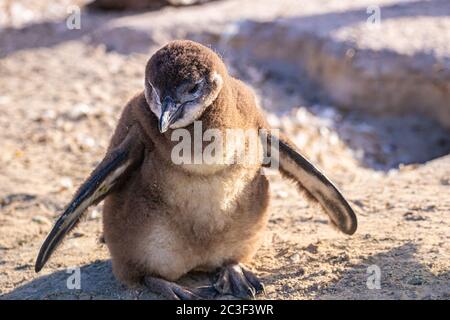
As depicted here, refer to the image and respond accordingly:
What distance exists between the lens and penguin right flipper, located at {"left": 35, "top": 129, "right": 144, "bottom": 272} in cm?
347

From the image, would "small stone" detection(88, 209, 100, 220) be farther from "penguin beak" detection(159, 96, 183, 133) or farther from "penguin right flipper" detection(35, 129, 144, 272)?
"penguin beak" detection(159, 96, 183, 133)

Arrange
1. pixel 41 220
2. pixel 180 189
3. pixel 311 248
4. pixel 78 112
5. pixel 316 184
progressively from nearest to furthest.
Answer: pixel 180 189
pixel 316 184
pixel 311 248
pixel 41 220
pixel 78 112

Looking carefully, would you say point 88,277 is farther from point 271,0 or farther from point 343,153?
point 271,0

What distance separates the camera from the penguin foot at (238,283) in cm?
349

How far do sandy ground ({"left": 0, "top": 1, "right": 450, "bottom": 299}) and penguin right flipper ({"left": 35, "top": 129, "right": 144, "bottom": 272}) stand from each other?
0.30 m

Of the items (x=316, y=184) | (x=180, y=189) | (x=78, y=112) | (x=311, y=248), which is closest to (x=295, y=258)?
(x=311, y=248)

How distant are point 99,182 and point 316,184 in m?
1.01

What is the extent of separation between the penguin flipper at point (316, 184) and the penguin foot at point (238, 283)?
518 mm

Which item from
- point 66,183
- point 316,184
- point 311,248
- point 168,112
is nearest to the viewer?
point 168,112

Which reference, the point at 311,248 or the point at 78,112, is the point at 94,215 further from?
the point at 78,112

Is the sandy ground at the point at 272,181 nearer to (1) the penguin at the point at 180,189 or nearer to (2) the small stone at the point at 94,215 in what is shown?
(2) the small stone at the point at 94,215

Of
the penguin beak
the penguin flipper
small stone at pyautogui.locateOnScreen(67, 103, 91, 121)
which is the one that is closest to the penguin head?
the penguin beak

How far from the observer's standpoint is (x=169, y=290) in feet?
11.4

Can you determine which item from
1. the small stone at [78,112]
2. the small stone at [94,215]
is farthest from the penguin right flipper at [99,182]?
the small stone at [78,112]
